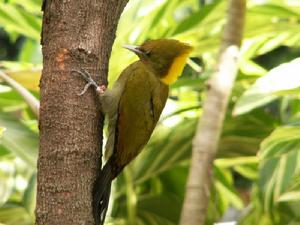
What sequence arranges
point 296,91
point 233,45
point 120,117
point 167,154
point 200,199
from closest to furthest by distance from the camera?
point 200,199, point 233,45, point 296,91, point 120,117, point 167,154

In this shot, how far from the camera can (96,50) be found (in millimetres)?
1056

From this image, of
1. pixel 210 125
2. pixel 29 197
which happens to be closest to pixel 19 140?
pixel 29 197

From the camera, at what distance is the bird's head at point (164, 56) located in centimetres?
145

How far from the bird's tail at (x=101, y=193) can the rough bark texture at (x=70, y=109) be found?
0.03 metres

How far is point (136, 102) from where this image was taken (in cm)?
138

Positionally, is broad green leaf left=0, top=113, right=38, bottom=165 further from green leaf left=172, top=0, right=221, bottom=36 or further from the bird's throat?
green leaf left=172, top=0, right=221, bottom=36

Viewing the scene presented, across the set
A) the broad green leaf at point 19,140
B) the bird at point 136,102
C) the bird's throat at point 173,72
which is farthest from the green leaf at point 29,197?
the bird's throat at point 173,72

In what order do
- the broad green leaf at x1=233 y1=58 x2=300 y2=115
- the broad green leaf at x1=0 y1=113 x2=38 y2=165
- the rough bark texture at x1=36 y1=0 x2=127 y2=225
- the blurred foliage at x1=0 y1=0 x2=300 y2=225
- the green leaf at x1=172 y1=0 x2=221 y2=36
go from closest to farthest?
1. the rough bark texture at x1=36 y1=0 x2=127 y2=225
2. the broad green leaf at x1=233 y1=58 x2=300 y2=115
3. the broad green leaf at x1=0 y1=113 x2=38 y2=165
4. the blurred foliage at x1=0 y1=0 x2=300 y2=225
5. the green leaf at x1=172 y1=0 x2=221 y2=36

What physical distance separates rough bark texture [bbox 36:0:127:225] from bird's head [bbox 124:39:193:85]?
392 mm

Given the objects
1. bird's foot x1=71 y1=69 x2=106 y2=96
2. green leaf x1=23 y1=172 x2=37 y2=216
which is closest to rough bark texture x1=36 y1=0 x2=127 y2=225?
bird's foot x1=71 y1=69 x2=106 y2=96

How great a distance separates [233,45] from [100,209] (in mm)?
348

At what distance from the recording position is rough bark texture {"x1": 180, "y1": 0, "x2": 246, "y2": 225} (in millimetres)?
1023

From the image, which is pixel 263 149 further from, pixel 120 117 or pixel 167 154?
pixel 167 154

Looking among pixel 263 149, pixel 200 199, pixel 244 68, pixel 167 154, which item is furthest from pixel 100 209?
pixel 244 68
